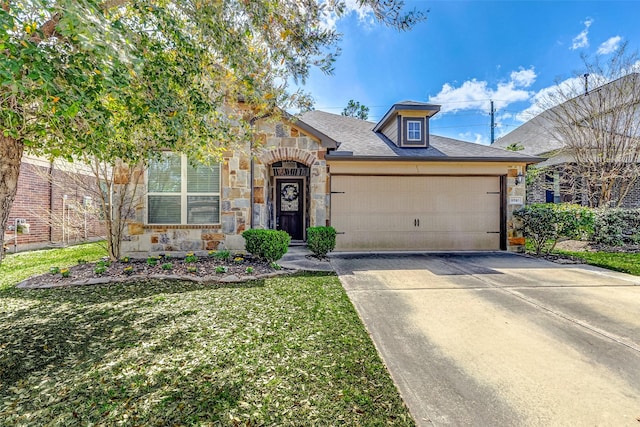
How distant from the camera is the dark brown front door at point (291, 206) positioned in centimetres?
1102

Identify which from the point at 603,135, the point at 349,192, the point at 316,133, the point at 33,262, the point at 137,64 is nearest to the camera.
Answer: the point at 137,64

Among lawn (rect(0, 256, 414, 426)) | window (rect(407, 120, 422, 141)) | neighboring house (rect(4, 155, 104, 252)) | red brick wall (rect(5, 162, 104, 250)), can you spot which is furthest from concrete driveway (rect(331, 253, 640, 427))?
red brick wall (rect(5, 162, 104, 250))

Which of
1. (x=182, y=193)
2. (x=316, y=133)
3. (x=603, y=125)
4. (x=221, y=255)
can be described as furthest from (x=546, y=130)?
(x=182, y=193)

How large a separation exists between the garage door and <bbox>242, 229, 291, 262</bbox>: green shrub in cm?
264

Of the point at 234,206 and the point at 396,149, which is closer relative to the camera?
the point at 234,206

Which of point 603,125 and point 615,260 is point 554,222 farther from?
point 603,125

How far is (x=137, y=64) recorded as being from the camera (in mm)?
2455

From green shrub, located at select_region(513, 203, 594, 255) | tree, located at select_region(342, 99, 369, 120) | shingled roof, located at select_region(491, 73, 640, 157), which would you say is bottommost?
green shrub, located at select_region(513, 203, 594, 255)

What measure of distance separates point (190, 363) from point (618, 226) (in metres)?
12.6

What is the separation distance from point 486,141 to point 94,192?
29.2 meters

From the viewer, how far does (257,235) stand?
21.6 ft

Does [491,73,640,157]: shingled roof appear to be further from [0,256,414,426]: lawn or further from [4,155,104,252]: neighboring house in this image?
[4,155,104,252]: neighboring house

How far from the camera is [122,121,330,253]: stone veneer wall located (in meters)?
7.34

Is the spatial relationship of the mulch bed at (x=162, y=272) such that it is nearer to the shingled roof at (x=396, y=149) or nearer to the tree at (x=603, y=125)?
the shingled roof at (x=396, y=149)
